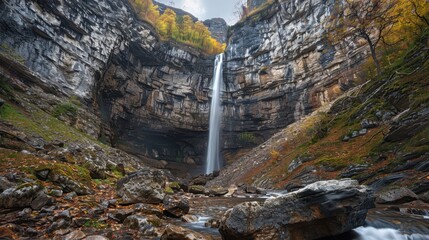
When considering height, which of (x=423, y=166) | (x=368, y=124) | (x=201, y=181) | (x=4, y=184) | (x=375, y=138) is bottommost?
(x=4, y=184)

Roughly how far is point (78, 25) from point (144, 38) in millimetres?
11544

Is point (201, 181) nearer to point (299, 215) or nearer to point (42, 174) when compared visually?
point (42, 174)

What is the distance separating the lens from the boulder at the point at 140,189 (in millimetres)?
7530

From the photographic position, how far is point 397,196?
7820mm

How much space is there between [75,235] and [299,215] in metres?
4.28

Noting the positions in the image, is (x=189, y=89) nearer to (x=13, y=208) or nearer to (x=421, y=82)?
(x=421, y=82)

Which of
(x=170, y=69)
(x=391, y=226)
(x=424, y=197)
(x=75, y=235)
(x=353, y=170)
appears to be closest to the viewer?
(x=75, y=235)

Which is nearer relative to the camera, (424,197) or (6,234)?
(6,234)

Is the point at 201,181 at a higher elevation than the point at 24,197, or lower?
higher

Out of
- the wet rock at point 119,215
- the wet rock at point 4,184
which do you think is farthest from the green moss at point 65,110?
the wet rock at point 119,215

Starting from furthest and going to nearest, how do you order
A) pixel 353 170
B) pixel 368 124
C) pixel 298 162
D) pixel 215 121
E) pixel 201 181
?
1. pixel 215 121
2. pixel 201 181
3. pixel 298 162
4. pixel 368 124
5. pixel 353 170

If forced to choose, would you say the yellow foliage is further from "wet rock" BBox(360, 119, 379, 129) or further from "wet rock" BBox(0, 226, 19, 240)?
"wet rock" BBox(0, 226, 19, 240)

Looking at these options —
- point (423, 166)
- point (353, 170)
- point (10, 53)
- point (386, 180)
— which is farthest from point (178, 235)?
point (10, 53)

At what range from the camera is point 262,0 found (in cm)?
6519
